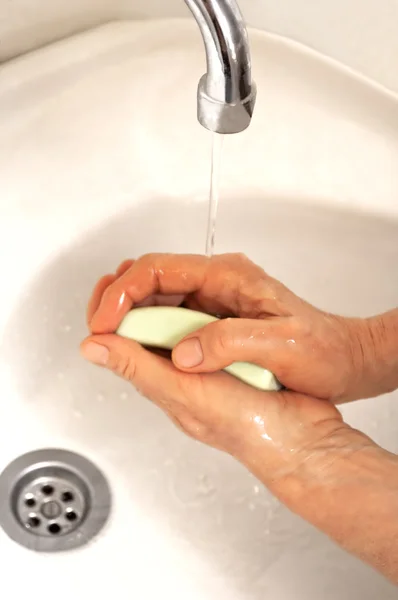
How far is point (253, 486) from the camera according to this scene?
1.69ft

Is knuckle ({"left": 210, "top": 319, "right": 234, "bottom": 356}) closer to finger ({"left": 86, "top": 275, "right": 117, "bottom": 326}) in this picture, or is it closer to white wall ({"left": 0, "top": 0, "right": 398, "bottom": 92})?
finger ({"left": 86, "top": 275, "right": 117, "bottom": 326})

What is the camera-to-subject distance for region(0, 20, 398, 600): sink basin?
457mm

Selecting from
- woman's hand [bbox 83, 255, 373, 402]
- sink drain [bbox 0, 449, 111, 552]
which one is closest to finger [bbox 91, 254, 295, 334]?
woman's hand [bbox 83, 255, 373, 402]

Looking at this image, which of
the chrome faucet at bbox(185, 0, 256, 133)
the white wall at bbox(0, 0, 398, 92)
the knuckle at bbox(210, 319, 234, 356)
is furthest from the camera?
the white wall at bbox(0, 0, 398, 92)

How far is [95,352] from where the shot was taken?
1.39 ft

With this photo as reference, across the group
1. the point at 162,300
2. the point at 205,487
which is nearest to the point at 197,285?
the point at 162,300

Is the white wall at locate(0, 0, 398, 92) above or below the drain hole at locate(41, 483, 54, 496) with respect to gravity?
above

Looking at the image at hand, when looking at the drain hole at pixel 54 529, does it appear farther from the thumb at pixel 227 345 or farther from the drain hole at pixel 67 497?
the thumb at pixel 227 345

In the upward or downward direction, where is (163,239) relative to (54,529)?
upward

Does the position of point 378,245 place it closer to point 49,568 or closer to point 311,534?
point 311,534

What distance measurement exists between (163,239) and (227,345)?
0.49ft

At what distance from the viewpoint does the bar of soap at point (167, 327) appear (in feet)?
1.39

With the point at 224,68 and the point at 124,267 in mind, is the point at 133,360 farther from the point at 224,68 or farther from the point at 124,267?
the point at 224,68

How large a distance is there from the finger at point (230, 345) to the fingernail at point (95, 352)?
0.05m
